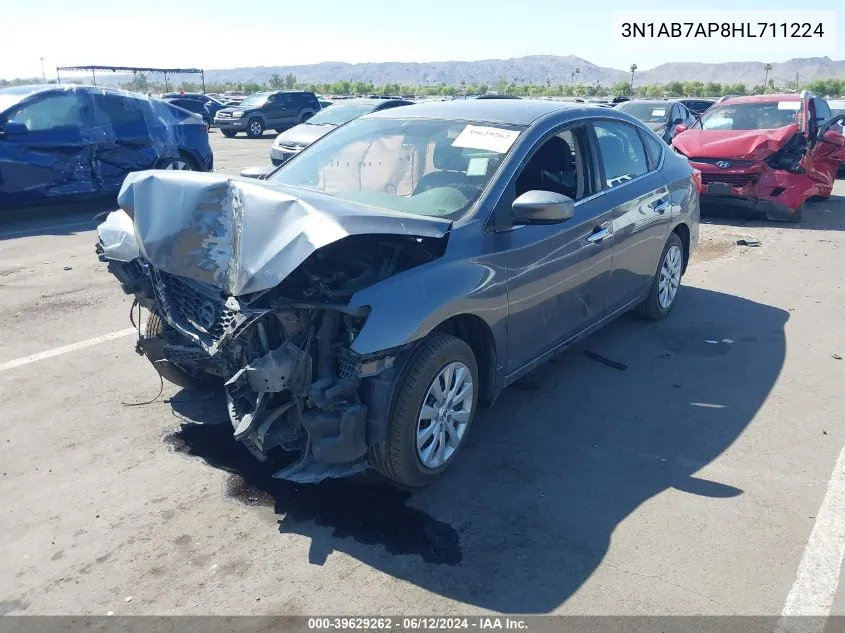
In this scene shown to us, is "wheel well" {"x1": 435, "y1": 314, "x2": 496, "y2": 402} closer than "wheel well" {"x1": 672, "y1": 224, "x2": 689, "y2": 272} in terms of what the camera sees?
Yes

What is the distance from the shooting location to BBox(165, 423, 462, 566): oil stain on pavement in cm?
338

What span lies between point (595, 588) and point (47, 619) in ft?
7.35

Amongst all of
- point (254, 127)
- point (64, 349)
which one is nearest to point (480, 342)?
point (64, 349)

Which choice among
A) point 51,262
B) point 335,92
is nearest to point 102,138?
point 51,262

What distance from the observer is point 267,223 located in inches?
136

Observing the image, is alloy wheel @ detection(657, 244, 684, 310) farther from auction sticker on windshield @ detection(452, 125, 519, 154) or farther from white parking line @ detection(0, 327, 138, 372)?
white parking line @ detection(0, 327, 138, 372)

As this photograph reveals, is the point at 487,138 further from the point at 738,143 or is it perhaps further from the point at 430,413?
the point at 738,143

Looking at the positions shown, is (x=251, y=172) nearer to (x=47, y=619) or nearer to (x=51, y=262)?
(x=47, y=619)

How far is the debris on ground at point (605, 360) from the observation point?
5465 millimetres

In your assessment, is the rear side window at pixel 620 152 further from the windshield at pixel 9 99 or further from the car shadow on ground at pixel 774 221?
the windshield at pixel 9 99

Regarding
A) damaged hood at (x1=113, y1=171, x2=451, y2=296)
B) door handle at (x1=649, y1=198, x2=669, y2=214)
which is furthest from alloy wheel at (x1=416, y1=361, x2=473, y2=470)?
door handle at (x1=649, y1=198, x2=669, y2=214)

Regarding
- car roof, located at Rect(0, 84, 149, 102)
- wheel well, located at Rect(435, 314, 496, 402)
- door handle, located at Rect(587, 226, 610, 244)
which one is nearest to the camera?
wheel well, located at Rect(435, 314, 496, 402)

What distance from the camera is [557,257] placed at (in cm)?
449

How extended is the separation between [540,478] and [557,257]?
1.38 metres
